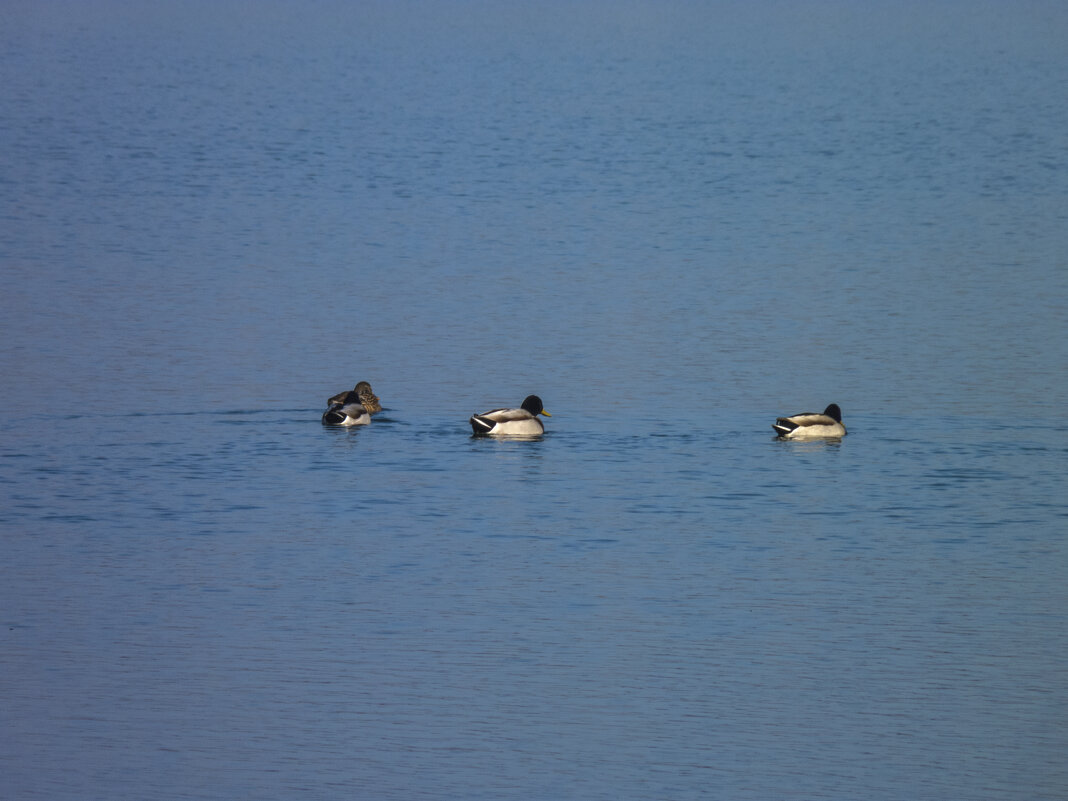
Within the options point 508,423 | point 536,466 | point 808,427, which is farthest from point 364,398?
point 808,427

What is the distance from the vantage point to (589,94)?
5600cm

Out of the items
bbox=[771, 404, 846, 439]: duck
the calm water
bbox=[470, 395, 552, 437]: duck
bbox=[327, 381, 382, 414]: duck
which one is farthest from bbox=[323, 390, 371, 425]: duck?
bbox=[771, 404, 846, 439]: duck

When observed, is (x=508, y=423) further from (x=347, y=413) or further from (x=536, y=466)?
(x=347, y=413)

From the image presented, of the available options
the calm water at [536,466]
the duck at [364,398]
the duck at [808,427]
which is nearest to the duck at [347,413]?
the duck at [364,398]

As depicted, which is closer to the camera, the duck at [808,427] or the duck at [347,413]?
the duck at [808,427]

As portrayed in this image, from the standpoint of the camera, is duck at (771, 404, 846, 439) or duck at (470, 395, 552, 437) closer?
duck at (771, 404, 846, 439)

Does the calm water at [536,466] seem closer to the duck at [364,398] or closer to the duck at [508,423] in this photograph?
the duck at [508,423]

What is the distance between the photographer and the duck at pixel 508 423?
1934 centimetres

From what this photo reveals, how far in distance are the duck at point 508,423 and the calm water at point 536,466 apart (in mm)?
257

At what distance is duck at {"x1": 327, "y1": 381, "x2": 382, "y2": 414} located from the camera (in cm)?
2016

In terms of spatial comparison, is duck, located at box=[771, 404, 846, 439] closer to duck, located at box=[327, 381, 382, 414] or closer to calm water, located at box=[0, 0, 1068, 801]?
calm water, located at box=[0, 0, 1068, 801]

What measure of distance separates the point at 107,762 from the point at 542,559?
5.02m

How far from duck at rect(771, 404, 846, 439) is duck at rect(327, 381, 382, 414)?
14.3 feet

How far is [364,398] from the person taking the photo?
2027cm
